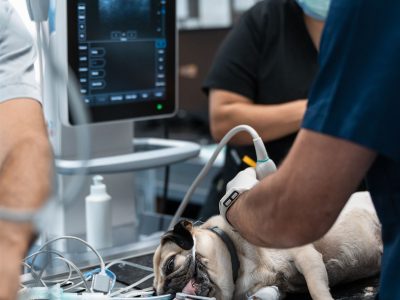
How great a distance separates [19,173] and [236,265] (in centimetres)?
43

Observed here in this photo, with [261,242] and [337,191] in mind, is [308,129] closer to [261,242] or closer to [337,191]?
[337,191]

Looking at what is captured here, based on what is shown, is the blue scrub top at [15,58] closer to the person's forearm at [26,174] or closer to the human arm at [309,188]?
the person's forearm at [26,174]

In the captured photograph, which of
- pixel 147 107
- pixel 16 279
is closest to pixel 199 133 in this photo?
pixel 147 107

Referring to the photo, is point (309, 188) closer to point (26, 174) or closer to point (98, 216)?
point (26, 174)

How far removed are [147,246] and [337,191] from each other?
31.3 inches

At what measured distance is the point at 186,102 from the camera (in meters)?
3.45

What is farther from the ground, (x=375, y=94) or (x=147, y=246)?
(x=375, y=94)

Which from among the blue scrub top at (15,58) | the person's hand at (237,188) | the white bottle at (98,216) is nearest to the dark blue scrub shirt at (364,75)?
the person's hand at (237,188)

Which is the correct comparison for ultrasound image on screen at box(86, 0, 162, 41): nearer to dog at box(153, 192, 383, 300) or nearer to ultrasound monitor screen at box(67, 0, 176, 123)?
ultrasound monitor screen at box(67, 0, 176, 123)

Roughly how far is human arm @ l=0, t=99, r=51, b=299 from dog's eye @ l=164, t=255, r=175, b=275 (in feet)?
0.99

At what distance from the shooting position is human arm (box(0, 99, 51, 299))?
0.90m

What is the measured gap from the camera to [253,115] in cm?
209

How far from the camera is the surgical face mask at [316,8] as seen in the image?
2008mm

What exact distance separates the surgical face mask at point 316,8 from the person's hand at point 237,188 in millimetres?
851
